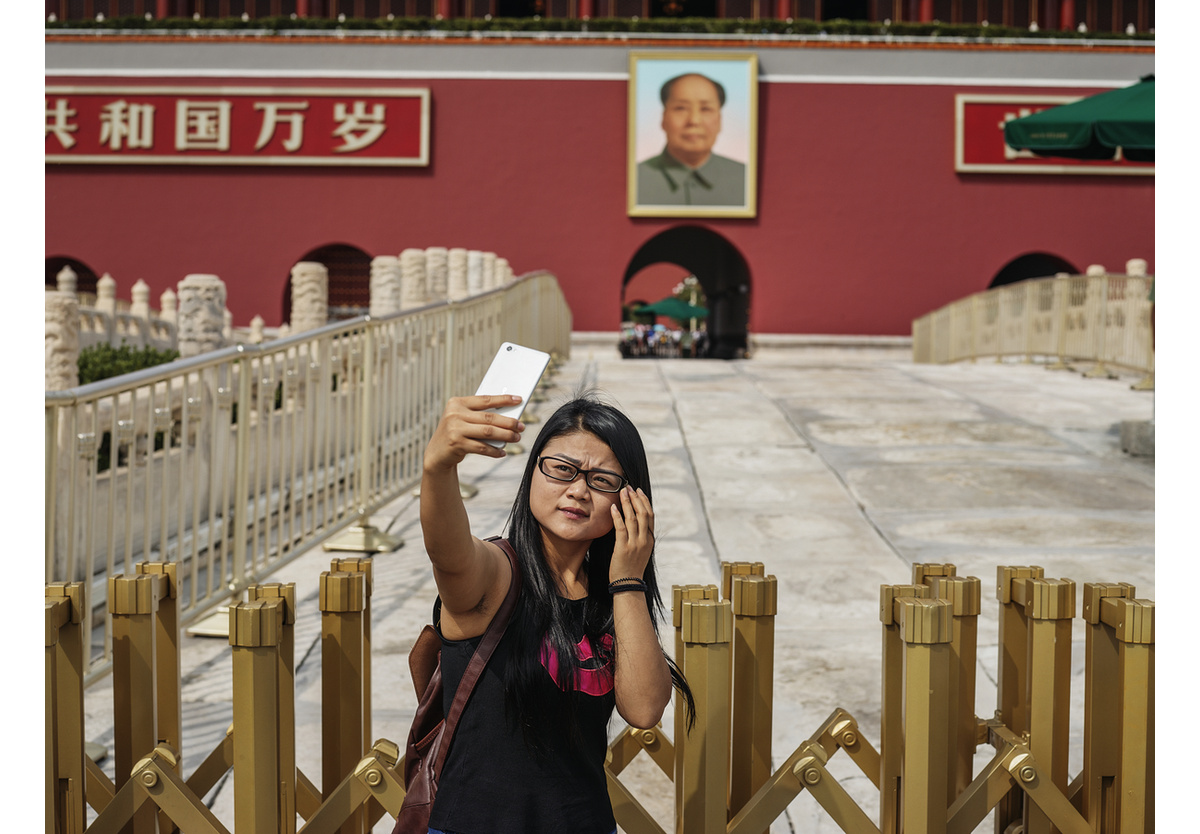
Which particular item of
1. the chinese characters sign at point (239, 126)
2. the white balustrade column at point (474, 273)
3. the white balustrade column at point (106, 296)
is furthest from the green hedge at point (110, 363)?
the chinese characters sign at point (239, 126)

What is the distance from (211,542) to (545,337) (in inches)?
373

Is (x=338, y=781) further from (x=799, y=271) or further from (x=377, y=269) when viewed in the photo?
(x=799, y=271)

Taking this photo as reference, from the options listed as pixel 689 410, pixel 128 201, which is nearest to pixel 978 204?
pixel 689 410

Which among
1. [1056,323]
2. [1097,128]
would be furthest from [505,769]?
[1056,323]

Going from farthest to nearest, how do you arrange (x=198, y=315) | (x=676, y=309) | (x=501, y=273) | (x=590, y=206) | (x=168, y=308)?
(x=676, y=309), (x=590, y=206), (x=168, y=308), (x=501, y=273), (x=198, y=315)

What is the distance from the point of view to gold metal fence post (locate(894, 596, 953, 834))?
84.3 inches

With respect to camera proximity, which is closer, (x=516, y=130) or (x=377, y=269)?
(x=377, y=269)

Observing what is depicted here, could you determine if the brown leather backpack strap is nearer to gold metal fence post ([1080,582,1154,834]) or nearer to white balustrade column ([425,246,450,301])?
gold metal fence post ([1080,582,1154,834])

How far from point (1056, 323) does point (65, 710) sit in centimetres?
1465

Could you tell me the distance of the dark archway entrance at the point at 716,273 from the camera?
1021 inches

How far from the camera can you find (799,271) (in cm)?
2033

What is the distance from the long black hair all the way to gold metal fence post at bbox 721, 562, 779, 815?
361 millimetres

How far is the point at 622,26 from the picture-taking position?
1994 cm

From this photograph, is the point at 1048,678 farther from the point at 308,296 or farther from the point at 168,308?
the point at 168,308
